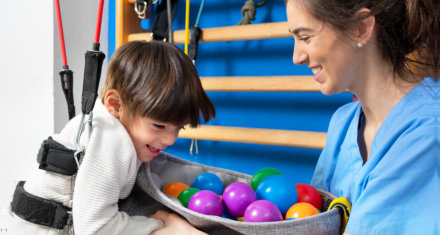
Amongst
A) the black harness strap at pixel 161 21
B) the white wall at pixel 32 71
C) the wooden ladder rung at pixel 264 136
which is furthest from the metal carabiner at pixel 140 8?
the wooden ladder rung at pixel 264 136

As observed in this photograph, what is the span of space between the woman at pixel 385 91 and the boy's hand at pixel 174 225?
1.03ft

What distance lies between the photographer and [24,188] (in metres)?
0.92

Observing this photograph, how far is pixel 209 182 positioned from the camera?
1041 mm

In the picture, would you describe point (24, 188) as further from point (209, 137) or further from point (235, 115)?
point (235, 115)

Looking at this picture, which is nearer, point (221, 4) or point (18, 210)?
point (18, 210)

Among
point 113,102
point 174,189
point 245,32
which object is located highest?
point 245,32

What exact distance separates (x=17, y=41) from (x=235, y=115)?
0.97m

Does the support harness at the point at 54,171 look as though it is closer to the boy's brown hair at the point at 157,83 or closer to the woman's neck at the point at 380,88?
the boy's brown hair at the point at 157,83

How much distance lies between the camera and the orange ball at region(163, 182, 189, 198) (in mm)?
1021

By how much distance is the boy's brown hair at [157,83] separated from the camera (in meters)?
0.88

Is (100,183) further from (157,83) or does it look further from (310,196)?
A: (310,196)

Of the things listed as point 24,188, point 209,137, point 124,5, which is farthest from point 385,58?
point 124,5

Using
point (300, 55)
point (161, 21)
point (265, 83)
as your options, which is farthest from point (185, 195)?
point (161, 21)

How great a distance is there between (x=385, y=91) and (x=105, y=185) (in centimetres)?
63
